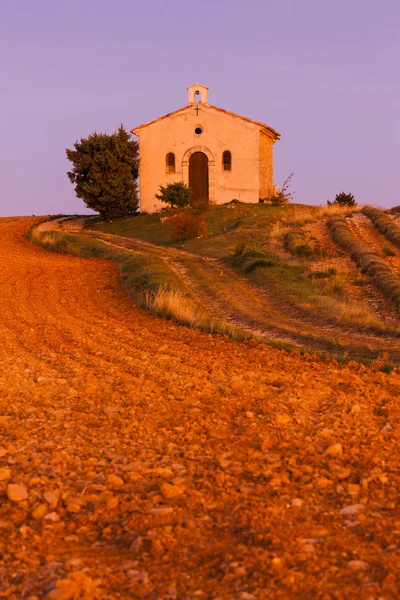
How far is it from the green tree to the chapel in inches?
31.5

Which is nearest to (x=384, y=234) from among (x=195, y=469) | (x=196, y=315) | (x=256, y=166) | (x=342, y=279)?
(x=342, y=279)

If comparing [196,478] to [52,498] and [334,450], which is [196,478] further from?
[334,450]

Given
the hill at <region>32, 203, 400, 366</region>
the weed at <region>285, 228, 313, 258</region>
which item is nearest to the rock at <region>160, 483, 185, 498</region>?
the hill at <region>32, 203, 400, 366</region>

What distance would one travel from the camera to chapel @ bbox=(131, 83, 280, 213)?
36.5 metres

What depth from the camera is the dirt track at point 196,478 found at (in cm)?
309

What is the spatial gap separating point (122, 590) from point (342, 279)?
45.2ft

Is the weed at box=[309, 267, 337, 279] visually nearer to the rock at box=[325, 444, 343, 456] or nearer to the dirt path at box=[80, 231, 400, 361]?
the dirt path at box=[80, 231, 400, 361]

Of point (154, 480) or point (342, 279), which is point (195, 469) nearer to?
point (154, 480)

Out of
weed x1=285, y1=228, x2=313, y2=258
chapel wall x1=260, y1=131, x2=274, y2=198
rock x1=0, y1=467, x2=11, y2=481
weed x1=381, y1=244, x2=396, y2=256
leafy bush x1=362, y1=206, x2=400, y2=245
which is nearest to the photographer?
rock x1=0, y1=467, x2=11, y2=481

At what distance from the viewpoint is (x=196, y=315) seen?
37.7ft

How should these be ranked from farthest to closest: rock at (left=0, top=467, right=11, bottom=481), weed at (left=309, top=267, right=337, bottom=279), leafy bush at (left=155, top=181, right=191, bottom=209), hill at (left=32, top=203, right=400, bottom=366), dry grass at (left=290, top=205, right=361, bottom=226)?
1. leafy bush at (left=155, top=181, right=191, bottom=209)
2. dry grass at (left=290, top=205, right=361, bottom=226)
3. weed at (left=309, top=267, right=337, bottom=279)
4. hill at (left=32, top=203, right=400, bottom=366)
5. rock at (left=0, top=467, right=11, bottom=481)

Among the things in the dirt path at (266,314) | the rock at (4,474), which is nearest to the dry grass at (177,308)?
the dirt path at (266,314)

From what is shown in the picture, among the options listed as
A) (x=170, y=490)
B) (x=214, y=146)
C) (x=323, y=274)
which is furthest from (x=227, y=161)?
(x=170, y=490)

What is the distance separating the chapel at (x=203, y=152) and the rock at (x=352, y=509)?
111 ft
